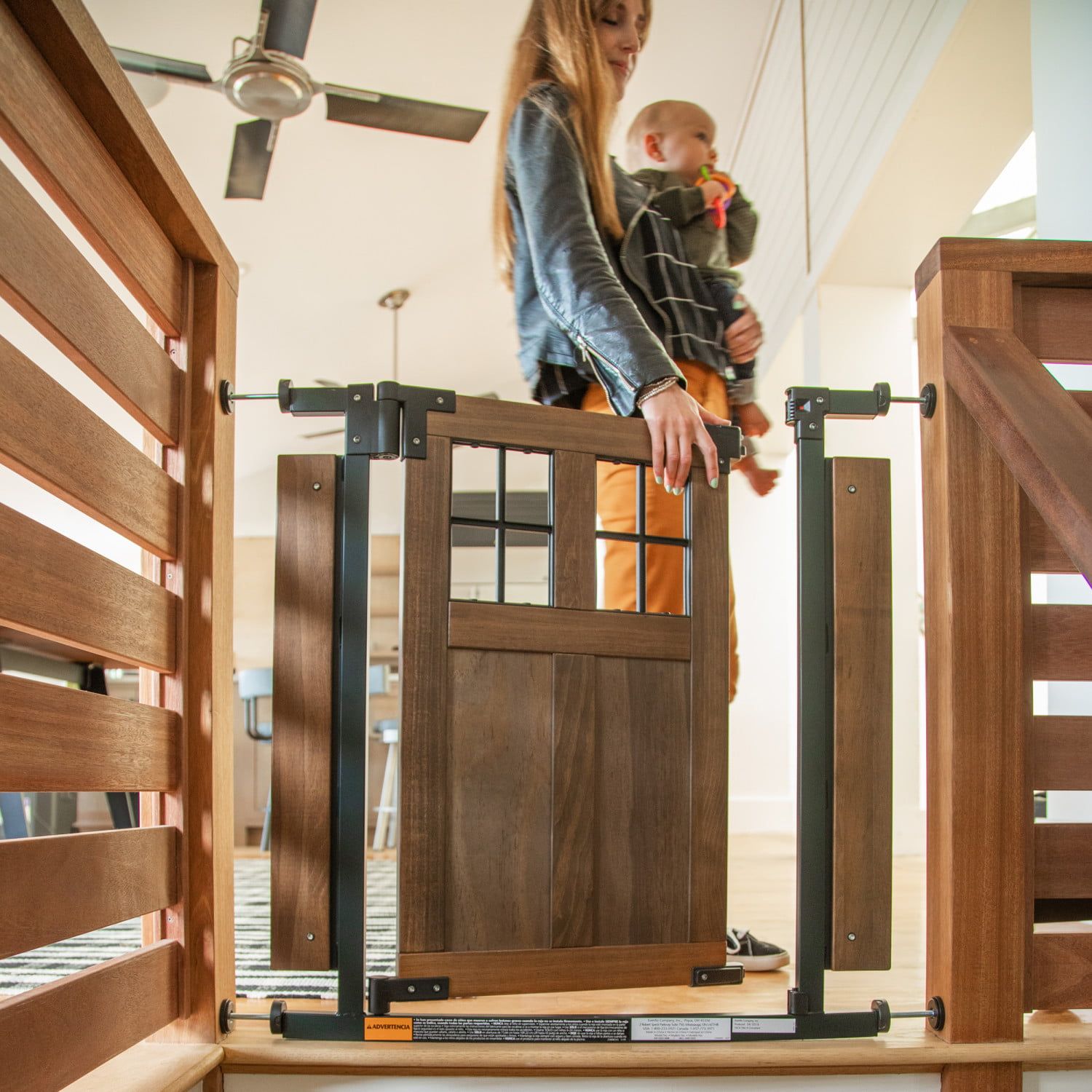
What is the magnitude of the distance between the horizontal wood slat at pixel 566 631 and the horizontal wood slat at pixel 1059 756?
43 cm

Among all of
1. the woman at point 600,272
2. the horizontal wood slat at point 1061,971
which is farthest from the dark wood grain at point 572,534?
the horizontal wood slat at point 1061,971

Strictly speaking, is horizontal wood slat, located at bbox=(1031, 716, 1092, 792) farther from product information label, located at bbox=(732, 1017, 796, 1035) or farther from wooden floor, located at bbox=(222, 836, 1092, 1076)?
product information label, located at bbox=(732, 1017, 796, 1035)

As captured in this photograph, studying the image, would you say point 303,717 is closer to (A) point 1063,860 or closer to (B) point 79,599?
(B) point 79,599

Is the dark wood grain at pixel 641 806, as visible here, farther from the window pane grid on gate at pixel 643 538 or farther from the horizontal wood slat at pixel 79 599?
the horizontal wood slat at pixel 79 599

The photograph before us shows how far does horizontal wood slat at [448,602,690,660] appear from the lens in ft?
4.39

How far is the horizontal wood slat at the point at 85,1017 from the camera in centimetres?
90

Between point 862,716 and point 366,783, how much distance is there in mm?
608

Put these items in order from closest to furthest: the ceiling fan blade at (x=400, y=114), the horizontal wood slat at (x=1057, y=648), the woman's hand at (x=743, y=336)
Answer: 1. the horizontal wood slat at (x=1057, y=648)
2. the woman's hand at (x=743, y=336)
3. the ceiling fan blade at (x=400, y=114)

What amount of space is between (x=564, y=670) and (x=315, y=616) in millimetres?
303

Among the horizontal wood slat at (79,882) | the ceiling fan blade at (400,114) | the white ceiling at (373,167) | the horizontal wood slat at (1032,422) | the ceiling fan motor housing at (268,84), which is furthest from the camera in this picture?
the white ceiling at (373,167)

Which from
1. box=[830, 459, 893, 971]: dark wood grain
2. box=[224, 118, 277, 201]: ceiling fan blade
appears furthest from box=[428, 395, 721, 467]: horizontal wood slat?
box=[224, 118, 277, 201]: ceiling fan blade

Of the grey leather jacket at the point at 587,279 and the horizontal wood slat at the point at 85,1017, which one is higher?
the grey leather jacket at the point at 587,279

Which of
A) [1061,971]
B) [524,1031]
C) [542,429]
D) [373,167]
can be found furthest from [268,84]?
[1061,971]

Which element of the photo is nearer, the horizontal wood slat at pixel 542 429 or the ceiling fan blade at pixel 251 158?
the horizontal wood slat at pixel 542 429
